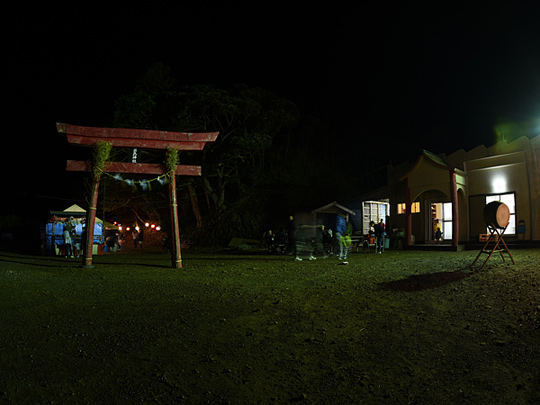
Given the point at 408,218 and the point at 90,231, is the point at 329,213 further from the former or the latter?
the point at 90,231

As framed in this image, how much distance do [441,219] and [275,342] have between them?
1721 centimetres

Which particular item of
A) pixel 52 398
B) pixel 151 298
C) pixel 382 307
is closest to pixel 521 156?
pixel 382 307

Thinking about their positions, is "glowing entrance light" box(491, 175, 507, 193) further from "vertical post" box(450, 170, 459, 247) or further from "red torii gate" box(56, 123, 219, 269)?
"red torii gate" box(56, 123, 219, 269)

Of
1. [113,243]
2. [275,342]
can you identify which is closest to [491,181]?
[275,342]

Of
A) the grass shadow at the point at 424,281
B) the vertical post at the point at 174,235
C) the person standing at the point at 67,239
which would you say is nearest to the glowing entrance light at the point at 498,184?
the grass shadow at the point at 424,281

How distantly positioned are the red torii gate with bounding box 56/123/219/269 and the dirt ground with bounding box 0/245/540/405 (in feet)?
12.7

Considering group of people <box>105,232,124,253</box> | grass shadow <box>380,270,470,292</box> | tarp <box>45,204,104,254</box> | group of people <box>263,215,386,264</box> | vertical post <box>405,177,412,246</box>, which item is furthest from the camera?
group of people <box>105,232,124,253</box>

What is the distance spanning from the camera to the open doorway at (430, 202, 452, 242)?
64.4 ft

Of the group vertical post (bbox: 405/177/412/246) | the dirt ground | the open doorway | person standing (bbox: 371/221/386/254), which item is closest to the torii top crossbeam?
the dirt ground

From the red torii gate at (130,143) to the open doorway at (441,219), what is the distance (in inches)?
505

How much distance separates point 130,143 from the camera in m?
11.9

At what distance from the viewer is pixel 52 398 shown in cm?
355

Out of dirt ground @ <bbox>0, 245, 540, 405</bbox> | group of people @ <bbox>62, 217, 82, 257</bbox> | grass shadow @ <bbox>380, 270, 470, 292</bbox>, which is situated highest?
group of people @ <bbox>62, 217, 82, 257</bbox>

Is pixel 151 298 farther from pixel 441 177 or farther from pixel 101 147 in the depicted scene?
pixel 441 177
